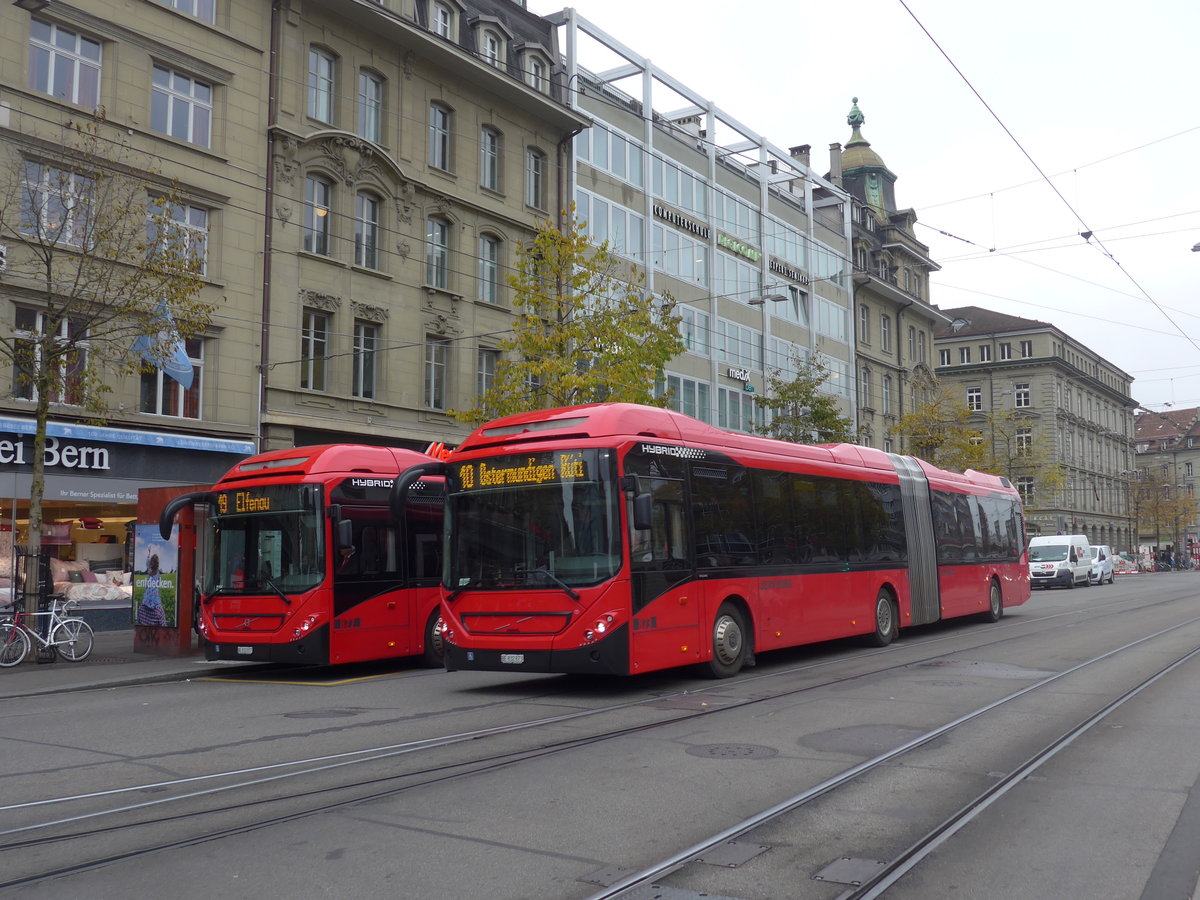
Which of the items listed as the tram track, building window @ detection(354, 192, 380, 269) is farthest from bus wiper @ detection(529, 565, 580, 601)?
building window @ detection(354, 192, 380, 269)

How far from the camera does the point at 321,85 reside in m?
26.6

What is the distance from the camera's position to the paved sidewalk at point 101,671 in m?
14.1

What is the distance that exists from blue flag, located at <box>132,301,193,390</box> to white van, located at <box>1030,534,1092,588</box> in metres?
36.8

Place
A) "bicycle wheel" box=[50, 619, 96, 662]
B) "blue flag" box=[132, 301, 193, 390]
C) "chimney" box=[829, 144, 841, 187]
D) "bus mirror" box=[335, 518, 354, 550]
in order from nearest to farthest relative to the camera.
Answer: "bus mirror" box=[335, 518, 354, 550], "bicycle wheel" box=[50, 619, 96, 662], "blue flag" box=[132, 301, 193, 390], "chimney" box=[829, 144, 841, 187]

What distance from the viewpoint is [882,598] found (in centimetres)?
1805

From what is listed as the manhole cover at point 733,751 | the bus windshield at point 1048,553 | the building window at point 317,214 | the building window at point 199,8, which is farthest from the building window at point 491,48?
the bus windshield at point 1048,553

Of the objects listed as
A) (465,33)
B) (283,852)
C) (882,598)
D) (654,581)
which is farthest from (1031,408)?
(283,852)

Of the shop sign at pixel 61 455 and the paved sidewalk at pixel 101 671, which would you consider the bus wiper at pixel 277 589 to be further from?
the shop sign at pixel 61 455

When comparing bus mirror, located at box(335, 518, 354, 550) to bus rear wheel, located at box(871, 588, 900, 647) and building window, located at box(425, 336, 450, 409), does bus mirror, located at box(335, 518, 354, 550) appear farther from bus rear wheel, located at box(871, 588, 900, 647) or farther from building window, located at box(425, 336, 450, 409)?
building window, located at box(425, 336, 450, 409)

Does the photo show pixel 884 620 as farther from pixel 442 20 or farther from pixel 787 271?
pixel 787 271

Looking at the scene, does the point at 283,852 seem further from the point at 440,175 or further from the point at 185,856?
the point at 440,175

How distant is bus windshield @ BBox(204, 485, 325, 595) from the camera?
14117mm

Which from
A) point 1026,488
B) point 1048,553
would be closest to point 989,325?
point 1026,488

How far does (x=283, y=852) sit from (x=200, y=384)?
768 inches
